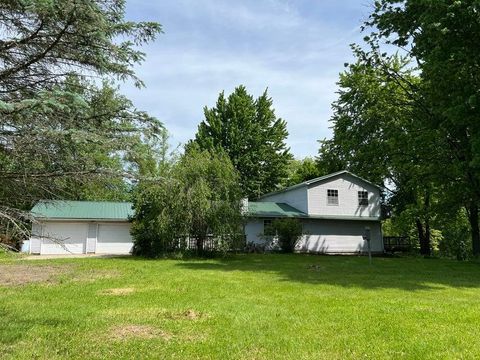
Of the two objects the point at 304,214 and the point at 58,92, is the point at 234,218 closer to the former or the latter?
the point at 304,214

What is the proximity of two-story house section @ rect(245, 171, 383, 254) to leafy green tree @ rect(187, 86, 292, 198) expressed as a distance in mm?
12224

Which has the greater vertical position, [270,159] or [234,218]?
[270,159]

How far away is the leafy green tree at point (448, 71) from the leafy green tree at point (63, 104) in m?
12.1

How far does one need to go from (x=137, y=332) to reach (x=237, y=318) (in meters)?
1.76

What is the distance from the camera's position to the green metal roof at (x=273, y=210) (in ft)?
89.5

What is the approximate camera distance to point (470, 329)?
6504 mm

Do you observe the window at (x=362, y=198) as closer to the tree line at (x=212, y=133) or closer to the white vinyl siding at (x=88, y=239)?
the tree line at (x=212, y=133)

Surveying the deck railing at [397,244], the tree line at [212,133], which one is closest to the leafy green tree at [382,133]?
the tree line at [212,133]

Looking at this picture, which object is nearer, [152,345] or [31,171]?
[31,171]

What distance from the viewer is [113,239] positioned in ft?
89.2

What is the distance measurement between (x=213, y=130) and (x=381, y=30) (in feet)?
86.6

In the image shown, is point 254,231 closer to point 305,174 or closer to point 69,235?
point 69,235

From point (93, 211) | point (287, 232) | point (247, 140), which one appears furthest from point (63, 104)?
point (247, 140)

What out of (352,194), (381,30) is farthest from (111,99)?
(352,194)
